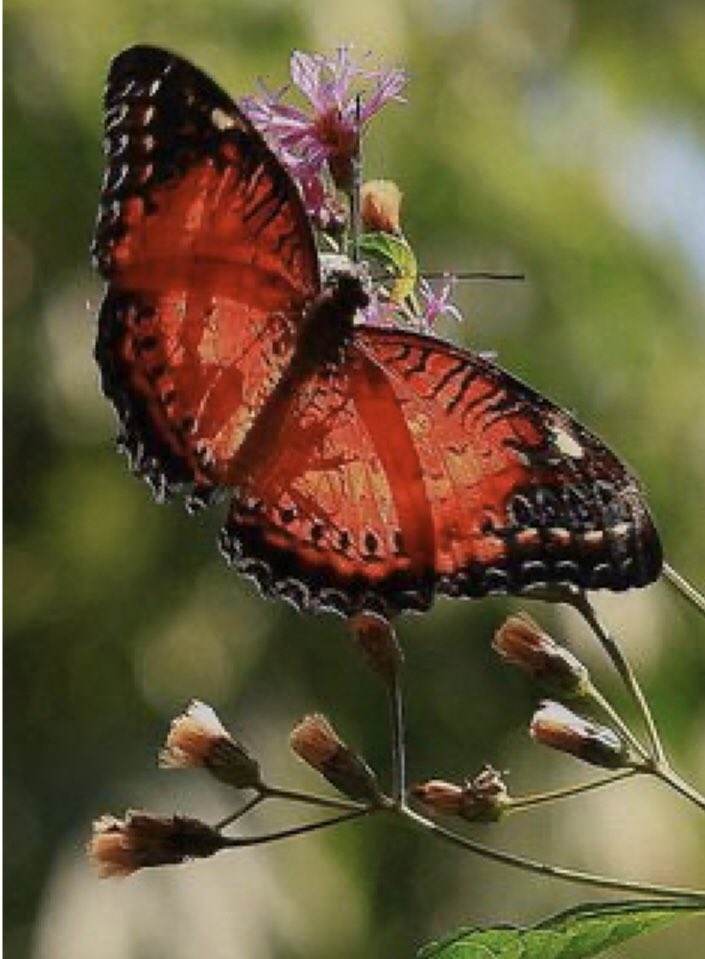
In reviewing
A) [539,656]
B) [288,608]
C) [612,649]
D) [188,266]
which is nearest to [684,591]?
[612,649]

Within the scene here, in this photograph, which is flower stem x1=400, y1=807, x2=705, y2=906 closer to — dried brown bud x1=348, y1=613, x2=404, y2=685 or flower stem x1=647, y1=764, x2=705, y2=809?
flower stem x1=647, y1=764, x2=705, y2=809

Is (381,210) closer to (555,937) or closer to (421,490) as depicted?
(421,490)

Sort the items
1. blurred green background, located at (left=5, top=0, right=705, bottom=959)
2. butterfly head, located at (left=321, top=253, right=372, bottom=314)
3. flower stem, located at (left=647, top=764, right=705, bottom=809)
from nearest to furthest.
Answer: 1. flower stem, located at (left=647, top=764, right=705, bottom=809)
2. butterfly head, located at (left=321, top=253, right=372, bottom=314)
3. blurred green background, located at (left=5, top=0, right=705, bottom=959)

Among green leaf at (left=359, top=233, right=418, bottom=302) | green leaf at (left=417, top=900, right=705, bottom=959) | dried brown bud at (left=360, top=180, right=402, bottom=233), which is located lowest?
green leaf at (left=417, top=900, right=705, bottom=959)

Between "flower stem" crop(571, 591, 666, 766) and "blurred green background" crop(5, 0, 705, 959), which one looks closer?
"flower stem" crop(571, 591, 666, 766)

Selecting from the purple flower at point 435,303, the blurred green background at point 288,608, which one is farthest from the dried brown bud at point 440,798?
the blurred green background at point 288,608

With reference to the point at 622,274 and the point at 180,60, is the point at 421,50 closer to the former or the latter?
the point at 622,274

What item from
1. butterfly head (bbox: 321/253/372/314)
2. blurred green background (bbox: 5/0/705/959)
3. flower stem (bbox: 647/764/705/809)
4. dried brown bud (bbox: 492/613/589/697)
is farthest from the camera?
blurred green background (bbox: 5/0/705/959)

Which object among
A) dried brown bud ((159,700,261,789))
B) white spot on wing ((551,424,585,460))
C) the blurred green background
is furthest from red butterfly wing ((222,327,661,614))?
the blurred green background
